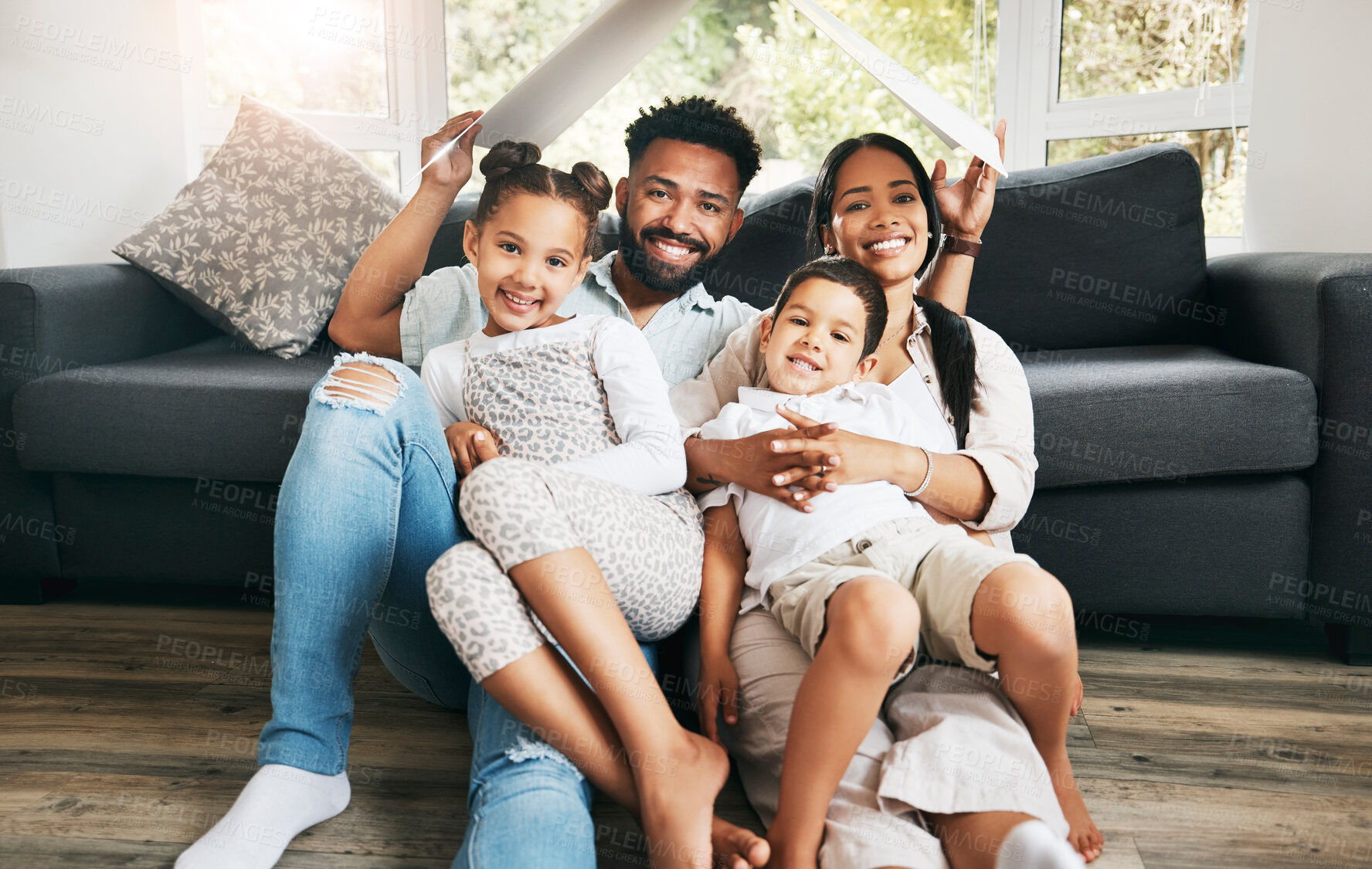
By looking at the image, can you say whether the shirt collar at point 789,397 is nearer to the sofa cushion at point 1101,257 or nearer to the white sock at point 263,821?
the white sock at point 263,821

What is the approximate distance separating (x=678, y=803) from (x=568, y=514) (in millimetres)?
315

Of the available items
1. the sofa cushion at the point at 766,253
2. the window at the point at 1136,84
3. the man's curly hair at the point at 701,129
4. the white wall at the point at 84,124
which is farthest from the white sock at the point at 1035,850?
the white wall at the point at 84,124

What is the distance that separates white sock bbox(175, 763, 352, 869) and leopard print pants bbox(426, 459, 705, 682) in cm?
28

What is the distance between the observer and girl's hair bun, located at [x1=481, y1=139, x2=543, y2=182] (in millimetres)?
1256

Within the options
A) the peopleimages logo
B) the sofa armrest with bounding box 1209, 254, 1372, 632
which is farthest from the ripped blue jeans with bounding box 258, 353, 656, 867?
the peopleimages logo

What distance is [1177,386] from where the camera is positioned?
1468 millimetres

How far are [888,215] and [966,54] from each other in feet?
9.35

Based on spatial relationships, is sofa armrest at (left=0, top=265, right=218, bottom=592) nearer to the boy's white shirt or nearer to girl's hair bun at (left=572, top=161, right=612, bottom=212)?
girl's hair bun at (left=572, top=161, right=612, bottom=212)

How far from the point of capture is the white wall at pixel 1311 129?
6.46 ft

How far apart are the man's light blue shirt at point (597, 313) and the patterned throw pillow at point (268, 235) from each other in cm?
61

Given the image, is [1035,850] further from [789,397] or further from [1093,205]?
[1093,205]

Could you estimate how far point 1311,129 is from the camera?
6.86ft

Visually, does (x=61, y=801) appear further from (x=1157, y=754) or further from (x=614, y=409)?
(x=1157, y=754)

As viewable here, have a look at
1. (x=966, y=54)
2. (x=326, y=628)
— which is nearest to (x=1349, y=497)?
(x=326, y=628)
